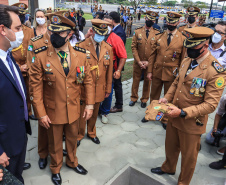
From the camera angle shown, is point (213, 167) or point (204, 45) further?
point (213, 167)

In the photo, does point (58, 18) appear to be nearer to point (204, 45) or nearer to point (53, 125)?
point (53, 125)

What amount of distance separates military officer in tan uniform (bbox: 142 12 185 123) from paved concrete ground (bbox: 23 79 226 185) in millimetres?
1130

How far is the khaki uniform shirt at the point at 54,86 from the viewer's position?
238 cm

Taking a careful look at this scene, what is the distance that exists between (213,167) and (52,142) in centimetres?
251

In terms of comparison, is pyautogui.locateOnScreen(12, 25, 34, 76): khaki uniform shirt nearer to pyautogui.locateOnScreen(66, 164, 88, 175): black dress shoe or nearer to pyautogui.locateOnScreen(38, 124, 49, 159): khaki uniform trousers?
pyautogui.locateOnScreen(38, 124, 49, 159): khaki uniform trousers

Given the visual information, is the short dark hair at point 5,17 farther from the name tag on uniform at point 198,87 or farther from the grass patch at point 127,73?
the grass patch at point 127,73

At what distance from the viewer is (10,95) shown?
6.31 feet

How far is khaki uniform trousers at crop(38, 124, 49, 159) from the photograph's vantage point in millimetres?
2909

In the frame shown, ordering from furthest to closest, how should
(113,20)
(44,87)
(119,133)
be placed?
(113,20) → (119,133) → (44,87)

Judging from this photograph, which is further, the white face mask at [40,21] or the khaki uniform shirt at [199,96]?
the white face mask at [40,21]

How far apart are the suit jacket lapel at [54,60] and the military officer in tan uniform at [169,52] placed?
2446 mm

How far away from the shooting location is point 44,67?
7.79 ft

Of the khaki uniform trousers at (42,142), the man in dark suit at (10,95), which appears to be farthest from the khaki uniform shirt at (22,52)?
the man in dark suit at (10,95)

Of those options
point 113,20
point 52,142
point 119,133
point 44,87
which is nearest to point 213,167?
point 119,133
